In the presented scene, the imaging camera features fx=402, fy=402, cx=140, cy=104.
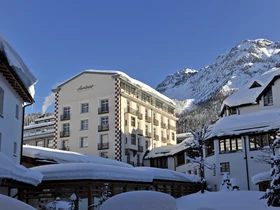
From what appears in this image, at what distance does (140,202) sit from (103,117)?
36.8 metres

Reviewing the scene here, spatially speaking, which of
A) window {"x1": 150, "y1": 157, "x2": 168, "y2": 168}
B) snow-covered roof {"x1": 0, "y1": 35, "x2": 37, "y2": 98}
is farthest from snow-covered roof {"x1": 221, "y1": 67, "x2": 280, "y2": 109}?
snow-covered roof {"x1": 0, "y1": 35, "x2": 37, "y2": 98}

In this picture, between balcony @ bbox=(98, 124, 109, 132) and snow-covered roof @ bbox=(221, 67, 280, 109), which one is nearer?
snow-covered roof @ bbox=(221, 67, 280, 109)

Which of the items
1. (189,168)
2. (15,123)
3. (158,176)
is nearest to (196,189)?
(189,168)

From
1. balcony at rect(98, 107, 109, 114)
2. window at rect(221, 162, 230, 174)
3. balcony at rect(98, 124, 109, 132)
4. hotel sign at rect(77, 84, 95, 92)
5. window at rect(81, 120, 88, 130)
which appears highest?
hotel sign at rect(77, 84, 95, 92)

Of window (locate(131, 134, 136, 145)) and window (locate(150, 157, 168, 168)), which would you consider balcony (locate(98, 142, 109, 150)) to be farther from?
window (locate(150, 157, 168, 168))

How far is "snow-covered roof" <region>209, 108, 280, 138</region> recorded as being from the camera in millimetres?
30375

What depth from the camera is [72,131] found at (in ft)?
146

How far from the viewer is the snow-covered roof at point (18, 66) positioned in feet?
53.5

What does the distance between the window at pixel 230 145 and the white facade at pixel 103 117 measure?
12.5 meters

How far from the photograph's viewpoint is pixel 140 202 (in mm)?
6805

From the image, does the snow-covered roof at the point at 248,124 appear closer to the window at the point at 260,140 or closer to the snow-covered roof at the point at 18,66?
the window at the point at 260,140

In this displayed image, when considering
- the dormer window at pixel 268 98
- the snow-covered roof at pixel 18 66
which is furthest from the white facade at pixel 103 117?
the snow-covered roof at pixel 18 66

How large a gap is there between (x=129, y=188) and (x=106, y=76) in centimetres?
2149

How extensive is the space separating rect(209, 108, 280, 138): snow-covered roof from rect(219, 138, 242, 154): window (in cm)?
71
